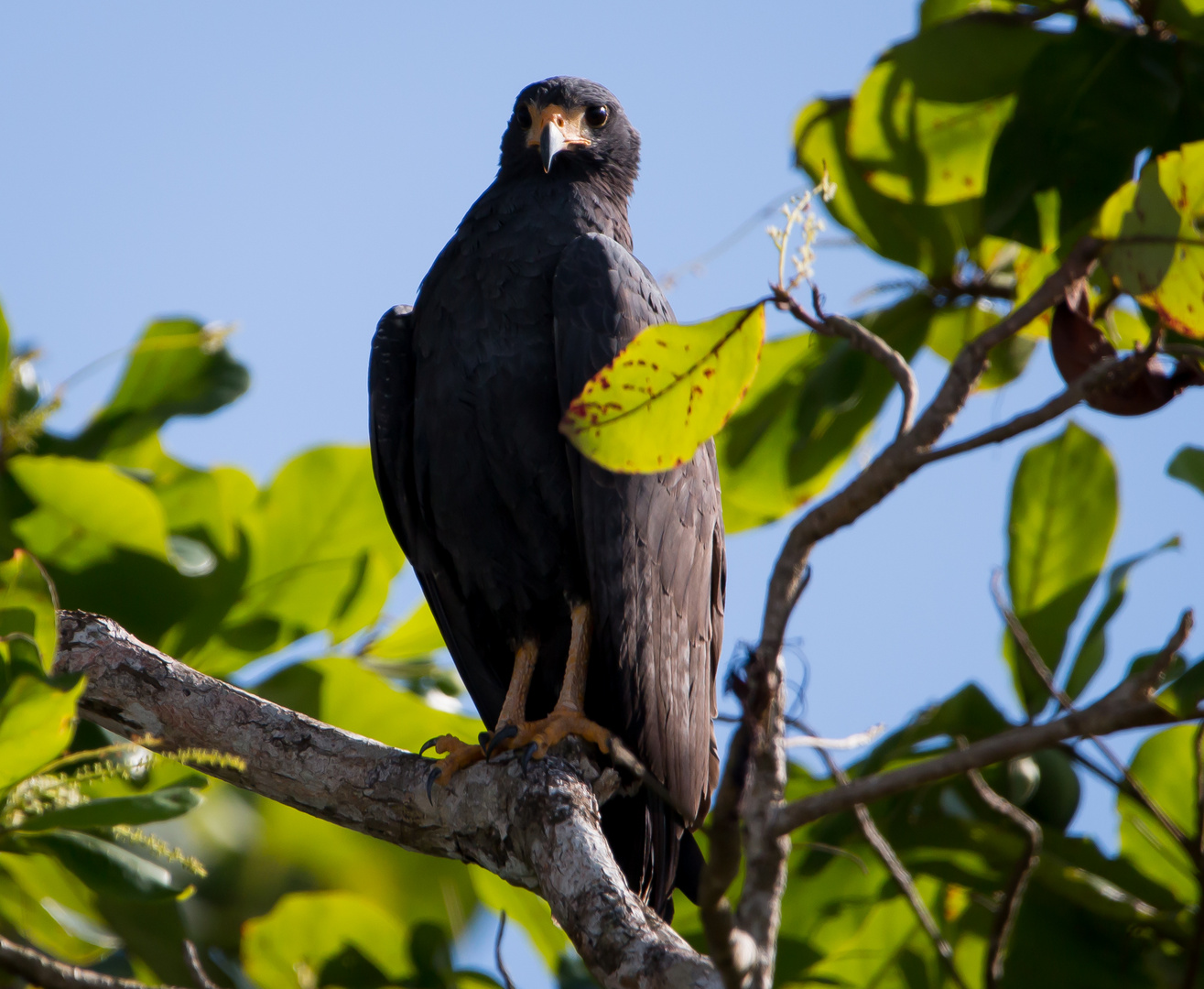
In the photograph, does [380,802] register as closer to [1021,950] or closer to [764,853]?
[764,853]

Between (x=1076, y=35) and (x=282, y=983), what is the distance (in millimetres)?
3474

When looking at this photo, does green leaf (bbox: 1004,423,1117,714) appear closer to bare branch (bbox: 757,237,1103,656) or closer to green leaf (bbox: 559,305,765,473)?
bare branch (bbox: 757,237,1103,656)

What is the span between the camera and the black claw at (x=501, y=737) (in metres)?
2.68

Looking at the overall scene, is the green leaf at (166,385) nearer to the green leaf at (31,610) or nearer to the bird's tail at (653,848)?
the green leaf at (31,610)

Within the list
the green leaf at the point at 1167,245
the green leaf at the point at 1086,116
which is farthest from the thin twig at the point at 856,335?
the green leaf at the point at 1086,116

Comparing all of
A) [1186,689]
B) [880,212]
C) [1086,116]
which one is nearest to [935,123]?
[880,212]

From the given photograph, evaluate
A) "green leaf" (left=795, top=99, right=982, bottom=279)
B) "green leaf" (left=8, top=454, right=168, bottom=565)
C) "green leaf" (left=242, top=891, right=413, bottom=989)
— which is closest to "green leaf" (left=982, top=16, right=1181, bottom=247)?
"green leaf" (left=795, top=99, right=982, bottom=279)

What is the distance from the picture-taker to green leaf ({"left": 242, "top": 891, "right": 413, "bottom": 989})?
323cm

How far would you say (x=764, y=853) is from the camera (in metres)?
1.37

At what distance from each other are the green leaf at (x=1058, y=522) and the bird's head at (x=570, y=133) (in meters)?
1.65

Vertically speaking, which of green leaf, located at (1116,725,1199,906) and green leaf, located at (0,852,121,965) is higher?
green leaf, located at (1116,725,1199,906)

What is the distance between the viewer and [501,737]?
270 cm

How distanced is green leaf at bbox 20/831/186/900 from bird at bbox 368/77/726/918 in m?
0.68

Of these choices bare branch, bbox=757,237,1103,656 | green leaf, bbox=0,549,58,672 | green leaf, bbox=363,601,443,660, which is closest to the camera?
bare branch, bbox=757,237,1103,656
